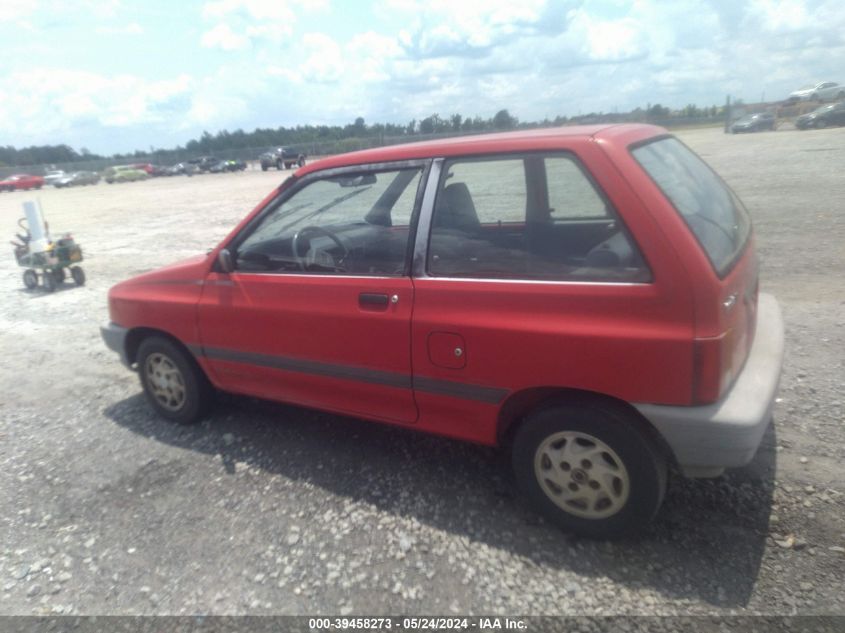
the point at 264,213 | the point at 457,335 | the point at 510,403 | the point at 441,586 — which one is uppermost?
the point at 264,213

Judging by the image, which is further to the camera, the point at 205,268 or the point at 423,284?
the point at 205,268

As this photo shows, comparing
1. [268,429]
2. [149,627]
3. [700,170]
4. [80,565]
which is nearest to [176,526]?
[80,565]

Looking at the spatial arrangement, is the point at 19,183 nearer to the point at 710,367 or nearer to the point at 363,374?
the point at 363,374

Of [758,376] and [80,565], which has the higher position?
[758,376]

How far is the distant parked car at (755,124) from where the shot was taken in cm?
3888

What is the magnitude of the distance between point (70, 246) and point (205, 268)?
22.1 ft

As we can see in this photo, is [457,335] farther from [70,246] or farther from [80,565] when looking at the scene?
[70,246]

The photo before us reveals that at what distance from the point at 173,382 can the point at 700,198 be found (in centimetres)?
358

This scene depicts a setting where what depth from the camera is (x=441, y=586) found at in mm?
2809

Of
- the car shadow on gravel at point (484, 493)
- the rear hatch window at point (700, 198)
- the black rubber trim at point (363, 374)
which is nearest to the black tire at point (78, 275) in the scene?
the car shadow on gravel at point (484, 493)

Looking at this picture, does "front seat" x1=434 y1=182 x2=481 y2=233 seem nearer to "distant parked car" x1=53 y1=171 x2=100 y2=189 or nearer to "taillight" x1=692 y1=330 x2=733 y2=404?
"taillight" x1=692 y1=330 x2=733 y2=404

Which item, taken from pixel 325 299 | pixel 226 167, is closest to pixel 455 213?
pixel 325 299

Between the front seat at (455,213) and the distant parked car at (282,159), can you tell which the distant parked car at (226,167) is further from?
the front seat at (455,213)

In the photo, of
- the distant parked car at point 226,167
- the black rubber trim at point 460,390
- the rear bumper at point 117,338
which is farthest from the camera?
the distant parked car at point 226,167
